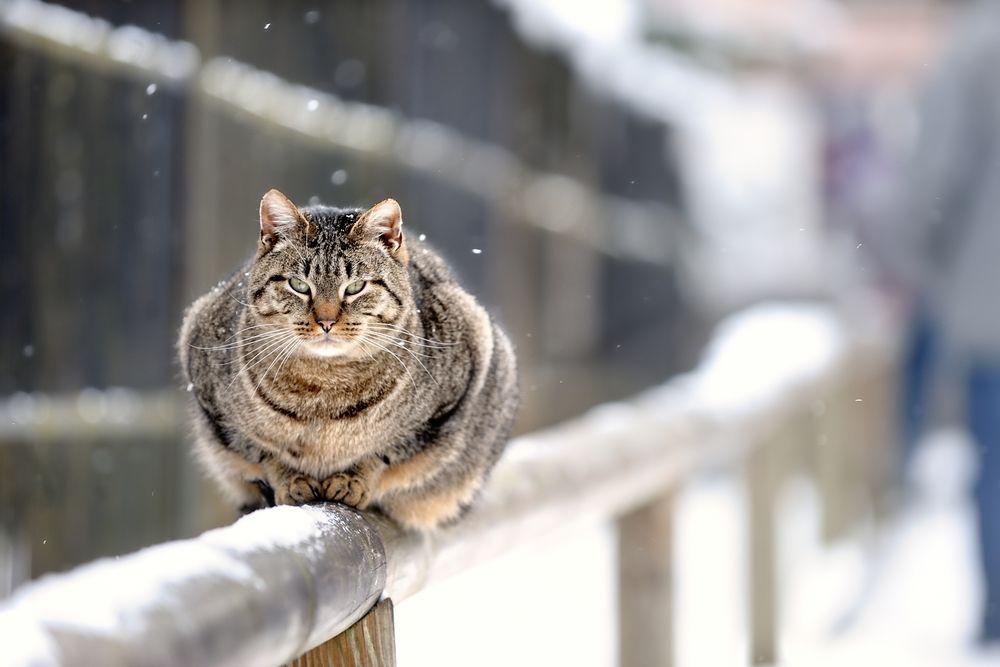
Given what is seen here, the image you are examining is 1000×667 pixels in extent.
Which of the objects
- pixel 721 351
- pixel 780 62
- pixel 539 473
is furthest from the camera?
pixel 780 62

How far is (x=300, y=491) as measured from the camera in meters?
1.63

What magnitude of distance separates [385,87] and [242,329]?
10.5 ft

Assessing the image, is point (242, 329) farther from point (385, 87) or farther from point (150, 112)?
point (385, 87)

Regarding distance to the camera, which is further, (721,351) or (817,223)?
(817,223)

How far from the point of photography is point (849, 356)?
17.4 ft

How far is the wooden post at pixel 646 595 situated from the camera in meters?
2.70

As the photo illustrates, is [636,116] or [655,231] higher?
[636,116]

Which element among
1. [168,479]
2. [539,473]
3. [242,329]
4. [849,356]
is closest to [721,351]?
[849,356]

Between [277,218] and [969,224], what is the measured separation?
10.1 feet

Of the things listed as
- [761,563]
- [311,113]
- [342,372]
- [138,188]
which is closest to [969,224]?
[761,563]

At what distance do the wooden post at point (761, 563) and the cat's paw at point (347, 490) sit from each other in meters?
1.91

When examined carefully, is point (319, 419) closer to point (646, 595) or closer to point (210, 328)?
point (210, 328)

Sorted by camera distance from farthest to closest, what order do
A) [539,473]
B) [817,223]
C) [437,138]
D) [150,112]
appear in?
[817,223] < [437,138] < [150,112] < [539,473]

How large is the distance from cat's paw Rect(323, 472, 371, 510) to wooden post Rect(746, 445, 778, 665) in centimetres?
191
